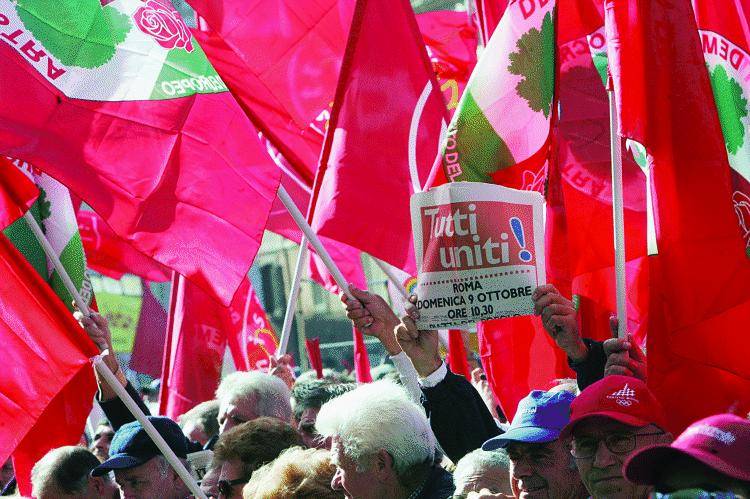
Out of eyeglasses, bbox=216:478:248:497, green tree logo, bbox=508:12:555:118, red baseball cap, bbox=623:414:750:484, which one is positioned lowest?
eyeglasses, bbox=216:478:248:497

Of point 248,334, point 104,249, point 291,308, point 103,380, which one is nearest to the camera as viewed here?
point 103,380

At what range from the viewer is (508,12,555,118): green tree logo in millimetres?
4988

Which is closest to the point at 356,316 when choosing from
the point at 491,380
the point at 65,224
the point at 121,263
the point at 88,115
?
the point at 491,380

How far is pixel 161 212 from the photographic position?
5.82 meters

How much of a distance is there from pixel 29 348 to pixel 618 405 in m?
2.85

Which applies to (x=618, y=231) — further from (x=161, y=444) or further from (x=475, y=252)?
(x=161, y=444)

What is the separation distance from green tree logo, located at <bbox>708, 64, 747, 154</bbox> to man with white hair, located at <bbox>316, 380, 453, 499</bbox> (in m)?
1.60

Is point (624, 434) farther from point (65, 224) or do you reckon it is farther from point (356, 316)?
point (65, 224)

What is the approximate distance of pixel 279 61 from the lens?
21.7 feet

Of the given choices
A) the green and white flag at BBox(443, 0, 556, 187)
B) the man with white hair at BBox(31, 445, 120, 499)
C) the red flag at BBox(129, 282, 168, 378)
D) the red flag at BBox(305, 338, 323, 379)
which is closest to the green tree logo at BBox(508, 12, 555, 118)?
the green and white flag at BBox(443, 0, 556, 187)

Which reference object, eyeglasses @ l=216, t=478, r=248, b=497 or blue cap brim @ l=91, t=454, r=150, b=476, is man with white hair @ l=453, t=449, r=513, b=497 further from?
blue cap brim @ l=91, t=454, r=150, b=476

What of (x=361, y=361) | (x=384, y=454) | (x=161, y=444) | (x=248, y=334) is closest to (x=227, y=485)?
(x=161, y=444)

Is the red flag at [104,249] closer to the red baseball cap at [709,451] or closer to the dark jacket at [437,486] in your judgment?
the dark jacket at [437,486]

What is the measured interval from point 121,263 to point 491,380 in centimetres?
535
